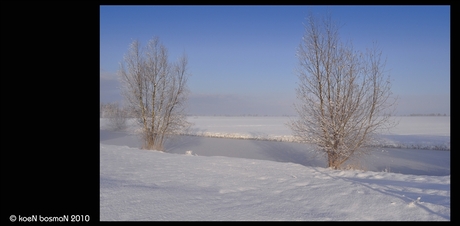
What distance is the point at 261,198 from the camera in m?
5.20

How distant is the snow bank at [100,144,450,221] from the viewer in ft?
13.6

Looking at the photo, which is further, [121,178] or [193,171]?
[193,171]

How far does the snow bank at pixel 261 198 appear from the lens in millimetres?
4137

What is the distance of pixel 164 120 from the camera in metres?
18.5

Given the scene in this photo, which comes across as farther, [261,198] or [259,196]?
[259,196]
